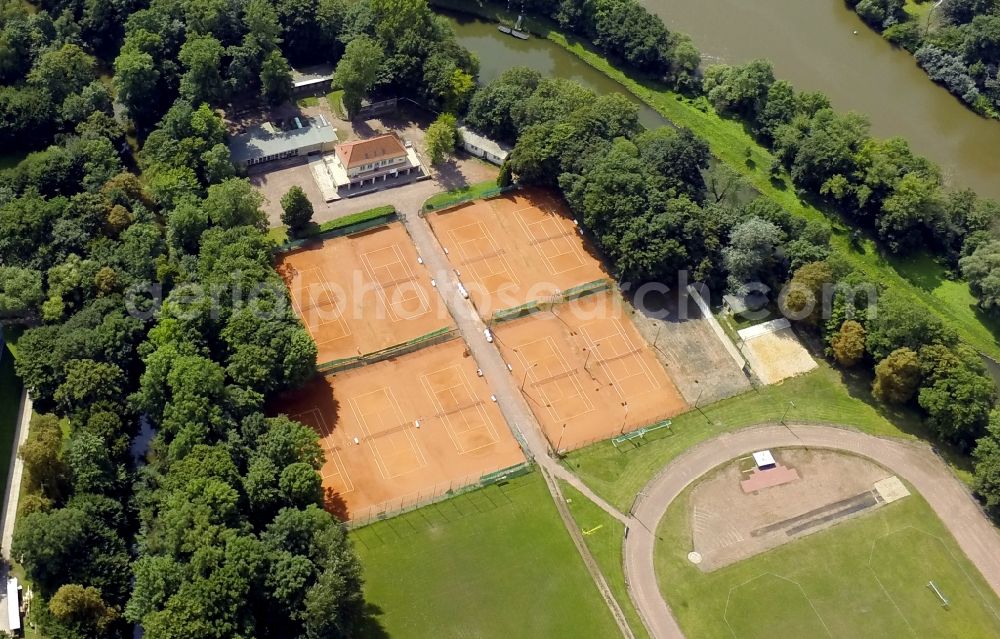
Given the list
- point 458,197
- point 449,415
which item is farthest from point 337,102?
point 449,415

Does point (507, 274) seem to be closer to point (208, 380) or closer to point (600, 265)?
point (600, 265)

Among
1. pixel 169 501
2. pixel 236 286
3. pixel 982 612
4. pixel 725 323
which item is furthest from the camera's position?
pixel 725 323

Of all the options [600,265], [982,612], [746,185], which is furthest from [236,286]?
[982,612]

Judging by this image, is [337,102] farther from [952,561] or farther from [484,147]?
[952,561]

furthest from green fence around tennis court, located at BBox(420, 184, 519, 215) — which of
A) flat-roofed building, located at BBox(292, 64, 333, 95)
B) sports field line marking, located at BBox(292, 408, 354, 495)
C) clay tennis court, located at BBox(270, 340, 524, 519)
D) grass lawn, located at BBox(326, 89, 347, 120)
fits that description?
sports field line marking, located at BBox(292, 408, 354, 495)

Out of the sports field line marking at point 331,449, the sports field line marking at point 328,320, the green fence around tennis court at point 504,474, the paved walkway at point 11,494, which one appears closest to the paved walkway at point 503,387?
the green fence around tennis court at point 504,474

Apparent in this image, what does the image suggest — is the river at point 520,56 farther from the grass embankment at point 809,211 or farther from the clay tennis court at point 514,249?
the clay tennis court at point 514,249
